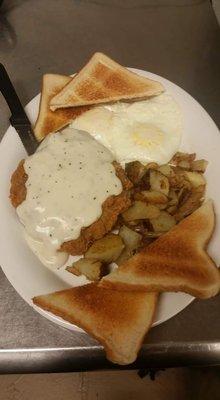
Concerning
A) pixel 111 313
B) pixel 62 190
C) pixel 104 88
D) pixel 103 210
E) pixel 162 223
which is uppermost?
pixel 104 88

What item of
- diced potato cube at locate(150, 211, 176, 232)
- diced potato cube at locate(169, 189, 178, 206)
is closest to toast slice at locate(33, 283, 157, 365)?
diced potato cube at locate(150, 211, 176, 232)

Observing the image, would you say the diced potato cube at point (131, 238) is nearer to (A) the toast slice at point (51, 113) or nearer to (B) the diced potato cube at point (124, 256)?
(B) the diced potato cube at point (124, 256)

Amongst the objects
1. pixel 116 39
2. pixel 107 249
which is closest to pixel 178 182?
pixel 107 249

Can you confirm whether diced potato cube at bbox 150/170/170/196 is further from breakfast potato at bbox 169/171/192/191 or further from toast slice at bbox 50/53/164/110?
toast slice at bbox 50/53/164/110

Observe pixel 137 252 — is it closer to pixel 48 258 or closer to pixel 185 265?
pixel 185 265

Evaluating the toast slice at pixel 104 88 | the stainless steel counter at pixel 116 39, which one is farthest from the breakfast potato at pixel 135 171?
the stainless steel counter at pixel 116 39

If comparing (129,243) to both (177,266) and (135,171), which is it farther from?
(135,171)

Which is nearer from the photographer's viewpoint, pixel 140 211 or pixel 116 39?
pixel 140 211
